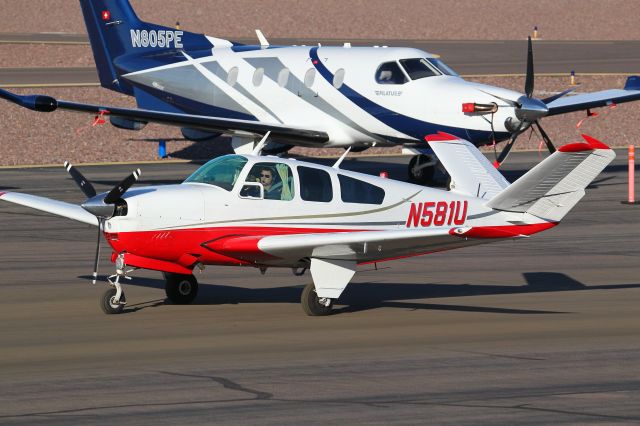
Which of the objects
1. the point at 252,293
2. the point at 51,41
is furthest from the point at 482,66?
the point at 252,293

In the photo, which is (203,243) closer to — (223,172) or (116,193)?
(223,172)

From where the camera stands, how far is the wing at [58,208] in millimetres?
16344

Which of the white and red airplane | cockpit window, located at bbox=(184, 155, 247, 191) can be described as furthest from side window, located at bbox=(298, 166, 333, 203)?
cockpit window, located at bbox=(184, 155, 247, 191)

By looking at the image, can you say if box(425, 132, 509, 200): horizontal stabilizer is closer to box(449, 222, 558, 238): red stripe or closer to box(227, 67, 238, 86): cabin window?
box(449, 222, 558, 238): red stripe

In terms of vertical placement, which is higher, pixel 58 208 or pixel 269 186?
pixel 269 186

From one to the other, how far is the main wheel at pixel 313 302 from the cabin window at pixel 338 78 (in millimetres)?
14856

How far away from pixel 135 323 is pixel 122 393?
3559 mm

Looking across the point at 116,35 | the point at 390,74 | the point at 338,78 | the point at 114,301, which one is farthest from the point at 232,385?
the point at 116,35

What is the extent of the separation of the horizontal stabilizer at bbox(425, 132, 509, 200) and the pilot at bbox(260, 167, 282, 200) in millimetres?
2350

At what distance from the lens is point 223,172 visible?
1547 cm

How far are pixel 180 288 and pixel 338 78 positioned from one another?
14.4 meters

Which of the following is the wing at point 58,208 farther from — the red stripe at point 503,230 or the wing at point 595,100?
the wing at point 595,100

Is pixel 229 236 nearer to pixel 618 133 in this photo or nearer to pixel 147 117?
pixel 147 117

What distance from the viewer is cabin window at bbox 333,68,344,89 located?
29594 millimetres
